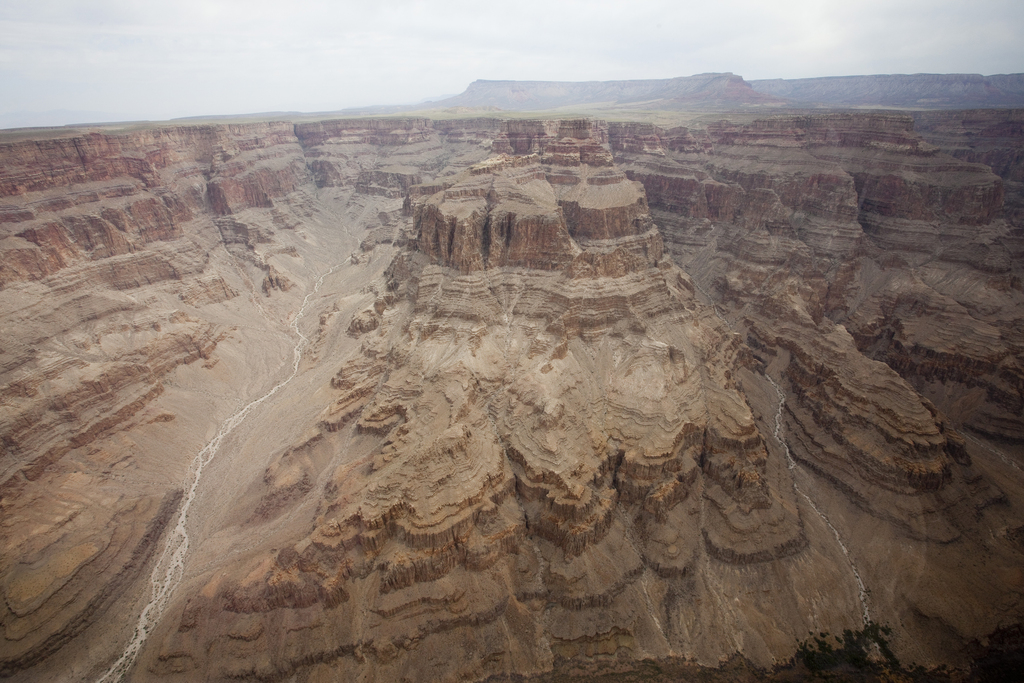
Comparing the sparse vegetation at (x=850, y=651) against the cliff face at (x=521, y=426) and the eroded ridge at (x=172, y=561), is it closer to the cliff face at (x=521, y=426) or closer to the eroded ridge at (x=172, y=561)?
the cliff face at (x=521, y=426)

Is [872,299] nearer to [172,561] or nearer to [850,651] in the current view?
[850,651]

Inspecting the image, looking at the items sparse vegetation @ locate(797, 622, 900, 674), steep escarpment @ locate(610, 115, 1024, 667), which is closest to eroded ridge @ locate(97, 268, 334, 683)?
sparse vegetation @ locate(797, 622, 900, 674)

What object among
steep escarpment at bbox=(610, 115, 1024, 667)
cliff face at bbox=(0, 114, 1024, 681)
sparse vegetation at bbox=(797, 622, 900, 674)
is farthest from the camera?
steep escarpment at bbox=(610, 115, 1024, 667)

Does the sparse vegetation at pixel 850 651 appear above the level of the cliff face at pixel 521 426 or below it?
below

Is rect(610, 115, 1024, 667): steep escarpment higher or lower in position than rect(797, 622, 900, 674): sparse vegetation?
higher

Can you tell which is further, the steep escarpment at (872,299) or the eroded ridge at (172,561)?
the steep escarpment at (872,299)

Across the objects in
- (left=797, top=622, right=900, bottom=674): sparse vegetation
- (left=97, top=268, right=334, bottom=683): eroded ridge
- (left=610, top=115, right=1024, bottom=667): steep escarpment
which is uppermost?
(left=610, top=115, right=1024, bottom=667): steep escarpment

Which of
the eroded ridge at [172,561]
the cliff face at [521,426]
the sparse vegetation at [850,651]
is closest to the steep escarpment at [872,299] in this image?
the cliff face at [521,426]

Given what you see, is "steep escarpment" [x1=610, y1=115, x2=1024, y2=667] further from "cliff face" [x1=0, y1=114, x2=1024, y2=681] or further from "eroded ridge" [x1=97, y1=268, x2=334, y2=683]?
"eroded ridge" [x1=97, y1=268, x2=334, y2=683]

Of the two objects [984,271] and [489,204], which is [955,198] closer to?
[984,271]

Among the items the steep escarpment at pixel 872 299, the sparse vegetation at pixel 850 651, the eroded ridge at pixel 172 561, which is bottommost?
the sparse vegetation at pixel 850 651
